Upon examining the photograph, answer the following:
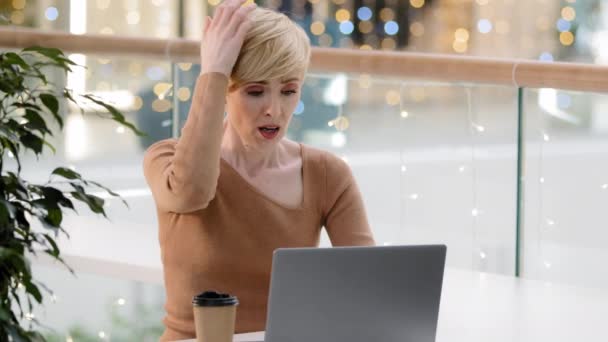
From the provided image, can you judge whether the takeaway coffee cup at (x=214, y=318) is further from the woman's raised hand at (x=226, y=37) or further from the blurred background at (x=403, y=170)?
the blurred background at (x=403, y=170)

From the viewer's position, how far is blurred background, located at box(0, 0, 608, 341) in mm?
3475

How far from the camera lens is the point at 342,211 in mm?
2195

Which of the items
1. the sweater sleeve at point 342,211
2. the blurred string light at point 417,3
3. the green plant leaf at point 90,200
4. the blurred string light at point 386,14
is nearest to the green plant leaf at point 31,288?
the green plant leaf at point 90,200

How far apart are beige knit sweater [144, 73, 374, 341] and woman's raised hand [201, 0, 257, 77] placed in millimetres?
25

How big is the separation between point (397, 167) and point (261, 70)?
6.21 feet

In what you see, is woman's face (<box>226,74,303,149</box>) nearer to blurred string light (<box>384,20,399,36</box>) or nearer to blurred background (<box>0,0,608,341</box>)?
blurred background (<box>0,0,608,341</box>)

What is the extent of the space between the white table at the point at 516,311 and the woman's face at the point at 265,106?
3.11 feet

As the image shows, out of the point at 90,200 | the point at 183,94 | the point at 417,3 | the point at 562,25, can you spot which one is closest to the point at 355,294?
the point at 90,200

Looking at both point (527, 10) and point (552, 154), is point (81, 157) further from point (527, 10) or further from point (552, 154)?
point (527, 10)

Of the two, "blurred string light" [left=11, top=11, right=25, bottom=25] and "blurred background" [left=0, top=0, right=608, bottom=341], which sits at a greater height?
"blurred string light" [left=11, top=11, right=25, bottom=25]

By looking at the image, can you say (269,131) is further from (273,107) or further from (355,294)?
(355,294)

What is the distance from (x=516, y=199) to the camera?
11.8 ft

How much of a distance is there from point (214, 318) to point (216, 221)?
0.45 m

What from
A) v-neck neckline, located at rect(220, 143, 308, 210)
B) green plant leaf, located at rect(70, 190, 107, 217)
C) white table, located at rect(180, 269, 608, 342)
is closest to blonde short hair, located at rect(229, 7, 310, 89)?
v-neck neckline, located at rect(220, 143, 308, 210)
